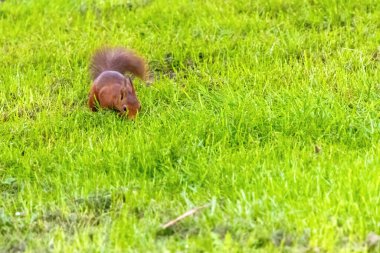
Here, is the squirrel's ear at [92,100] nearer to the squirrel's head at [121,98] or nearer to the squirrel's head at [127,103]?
the squirrel's head at [121,98]

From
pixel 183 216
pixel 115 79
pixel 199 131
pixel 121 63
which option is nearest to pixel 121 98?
pixel 115 79

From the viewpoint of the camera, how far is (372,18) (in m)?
6.09

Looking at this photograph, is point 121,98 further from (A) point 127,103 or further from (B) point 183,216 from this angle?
(B) point 183,216

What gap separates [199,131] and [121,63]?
1.18 m

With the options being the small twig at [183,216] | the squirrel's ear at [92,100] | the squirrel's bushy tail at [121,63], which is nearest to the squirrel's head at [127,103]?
the squirrel's ear at [92,100]

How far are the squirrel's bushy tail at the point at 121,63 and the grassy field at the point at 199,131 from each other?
15 centimetres

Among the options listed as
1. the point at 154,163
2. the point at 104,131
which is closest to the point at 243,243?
the point at 154,163

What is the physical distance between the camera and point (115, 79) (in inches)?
197

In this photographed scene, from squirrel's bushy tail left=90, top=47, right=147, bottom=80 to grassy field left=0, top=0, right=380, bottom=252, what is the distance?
0.50 ft

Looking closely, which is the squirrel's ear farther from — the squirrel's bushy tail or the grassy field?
the squirrel's bushy tail

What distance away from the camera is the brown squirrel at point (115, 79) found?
16.0 ft

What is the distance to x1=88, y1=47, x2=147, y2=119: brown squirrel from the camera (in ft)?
16.0

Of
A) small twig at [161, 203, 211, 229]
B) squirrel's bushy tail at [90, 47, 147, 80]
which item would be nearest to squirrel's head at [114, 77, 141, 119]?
squirrel's bushy tail at [90, 47, 147, 80]

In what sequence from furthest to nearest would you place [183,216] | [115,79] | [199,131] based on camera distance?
1. [115,79]
2. [199,131]
3. [183,216]
